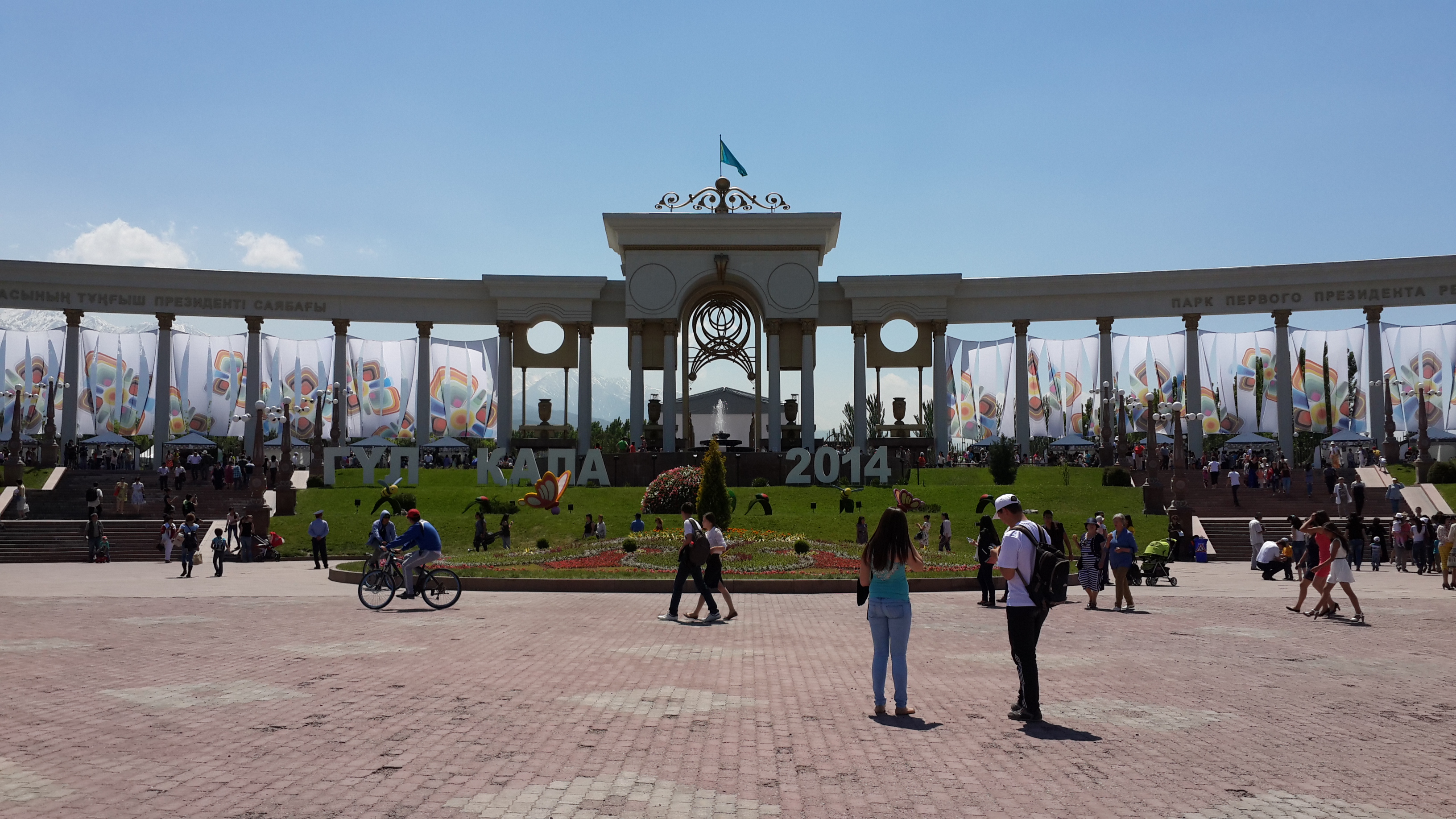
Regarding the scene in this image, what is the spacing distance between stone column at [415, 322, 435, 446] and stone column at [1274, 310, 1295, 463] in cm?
4487

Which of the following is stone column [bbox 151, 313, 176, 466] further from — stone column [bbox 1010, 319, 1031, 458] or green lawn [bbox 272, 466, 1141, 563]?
stone column [bbox 1010, 319, 1031, 458]

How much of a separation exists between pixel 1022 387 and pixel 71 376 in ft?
161

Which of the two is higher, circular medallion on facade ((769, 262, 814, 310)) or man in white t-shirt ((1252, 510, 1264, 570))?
circular medallion on facade ((769, 262, 814, 310))

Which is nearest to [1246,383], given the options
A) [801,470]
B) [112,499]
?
[801,470]

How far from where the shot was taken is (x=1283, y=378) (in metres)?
58.4

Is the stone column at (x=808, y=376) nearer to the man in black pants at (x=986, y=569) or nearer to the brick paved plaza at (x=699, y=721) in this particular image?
the man in black pants at (x=986, y=569)

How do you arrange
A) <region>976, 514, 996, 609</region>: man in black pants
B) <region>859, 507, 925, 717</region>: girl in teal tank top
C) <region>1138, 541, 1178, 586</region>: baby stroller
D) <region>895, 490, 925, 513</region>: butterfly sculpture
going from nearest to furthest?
<region>859, 507, 925, 717</region>: girl in teal tank top
<region>976, 514, 996, 609</region>: man in black pants
<region>1138, 541, 1178, 586</region>: baby stroller
<region>895, 490, 925, 513</region>: butterfly sculpture

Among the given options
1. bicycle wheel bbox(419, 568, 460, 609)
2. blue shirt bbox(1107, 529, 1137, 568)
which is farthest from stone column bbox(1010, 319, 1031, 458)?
bicycle wheel bbox(419, 568, 460, 609)

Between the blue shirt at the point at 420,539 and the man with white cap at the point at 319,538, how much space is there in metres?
11.0

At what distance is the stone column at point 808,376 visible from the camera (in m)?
58.8

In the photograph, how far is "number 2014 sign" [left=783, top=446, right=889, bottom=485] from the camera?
47188mm

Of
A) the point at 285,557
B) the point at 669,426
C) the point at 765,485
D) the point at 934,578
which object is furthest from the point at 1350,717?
the point at 669,426

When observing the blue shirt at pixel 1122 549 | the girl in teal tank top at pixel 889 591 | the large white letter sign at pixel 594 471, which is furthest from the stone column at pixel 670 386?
the girl in teal tank top at pixel 889 591

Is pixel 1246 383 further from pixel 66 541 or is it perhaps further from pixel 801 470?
pixel 66 541
